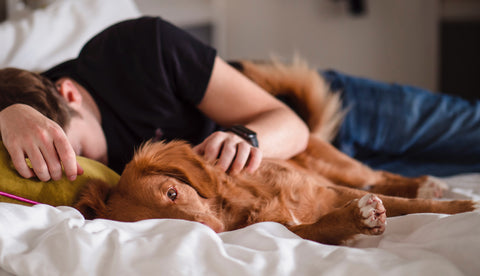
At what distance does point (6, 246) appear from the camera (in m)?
0.70

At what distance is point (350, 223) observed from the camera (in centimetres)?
86

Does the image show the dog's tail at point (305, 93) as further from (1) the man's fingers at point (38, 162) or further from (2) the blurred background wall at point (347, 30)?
(2) the blurred background wall at point (347, 30)

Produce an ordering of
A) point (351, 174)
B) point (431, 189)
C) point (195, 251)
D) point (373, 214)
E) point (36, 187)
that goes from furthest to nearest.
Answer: point (351, 174)
point (431, 189)
point (36, 187)
point (373, 214)
point (195, 251)

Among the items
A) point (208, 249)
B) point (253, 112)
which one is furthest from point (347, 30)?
point (208, 249)

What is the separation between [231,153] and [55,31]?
4.03ft

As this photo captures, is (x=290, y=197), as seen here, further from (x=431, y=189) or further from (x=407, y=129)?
(x=407, y=129)

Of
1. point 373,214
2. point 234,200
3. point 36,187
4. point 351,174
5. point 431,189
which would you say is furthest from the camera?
point 351,174

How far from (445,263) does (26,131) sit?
0.82m

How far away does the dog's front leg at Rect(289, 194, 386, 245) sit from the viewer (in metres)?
0.83

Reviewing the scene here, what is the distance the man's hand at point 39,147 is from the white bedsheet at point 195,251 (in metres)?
0.12

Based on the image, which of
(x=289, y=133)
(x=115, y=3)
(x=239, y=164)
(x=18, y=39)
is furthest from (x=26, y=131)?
(x=115, y=3)

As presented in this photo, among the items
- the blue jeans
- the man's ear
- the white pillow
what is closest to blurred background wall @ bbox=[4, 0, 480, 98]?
the white pillow

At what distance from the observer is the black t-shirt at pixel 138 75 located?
4.61ft

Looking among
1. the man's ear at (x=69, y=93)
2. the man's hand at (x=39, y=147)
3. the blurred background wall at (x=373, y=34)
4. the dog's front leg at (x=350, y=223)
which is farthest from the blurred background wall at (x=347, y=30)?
the dog's front leg at (x=350, y=223)
